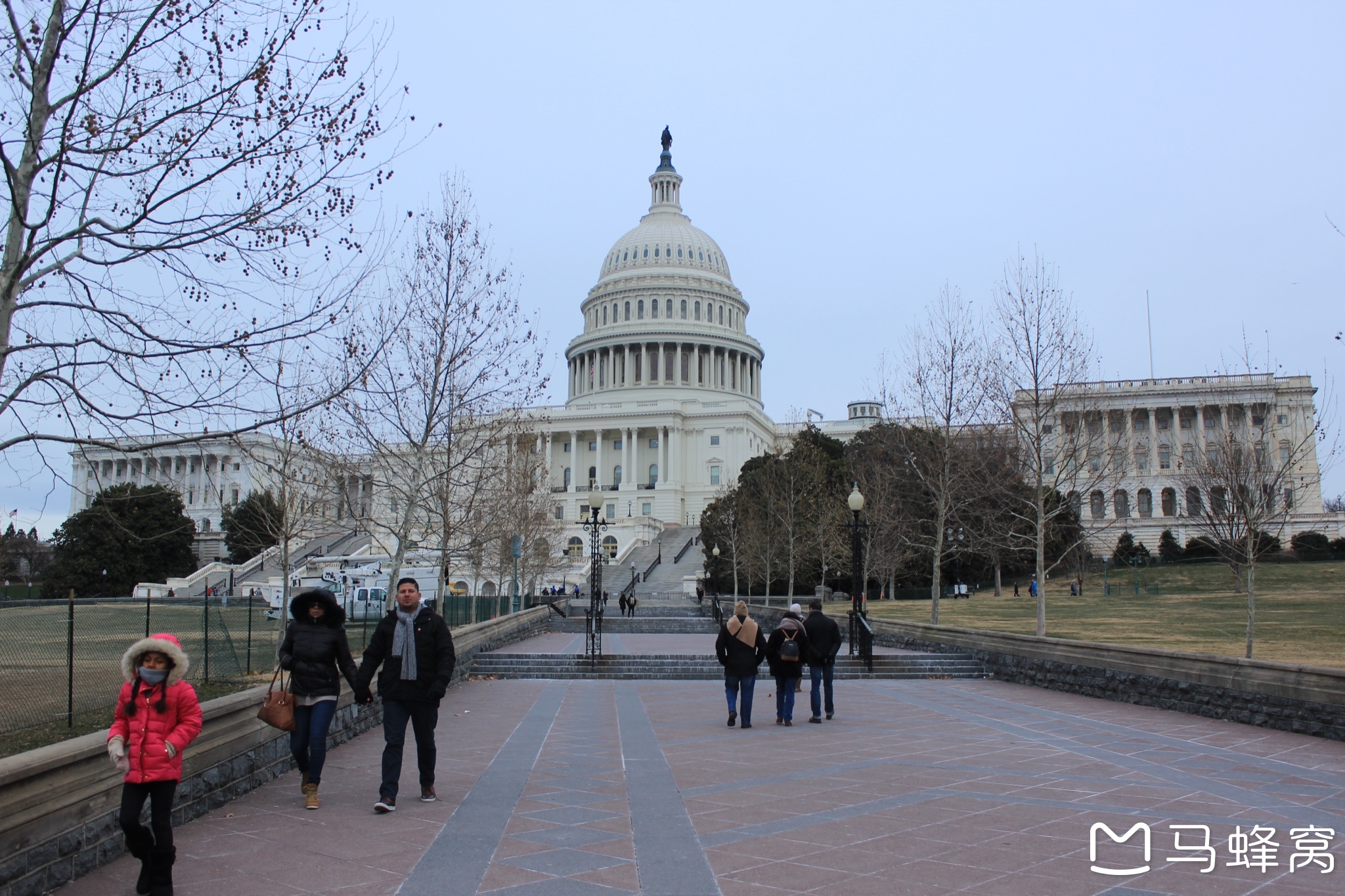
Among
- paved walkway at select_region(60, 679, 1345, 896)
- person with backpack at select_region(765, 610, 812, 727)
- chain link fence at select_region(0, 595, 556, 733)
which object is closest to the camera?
paved walkway at select_region(60, 679, 1345, 896)

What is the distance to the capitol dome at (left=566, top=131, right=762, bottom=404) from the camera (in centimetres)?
11394

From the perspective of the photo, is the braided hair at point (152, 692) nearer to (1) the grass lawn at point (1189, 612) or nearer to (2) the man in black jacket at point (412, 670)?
(2) the man in black jacket at point (412, 670)

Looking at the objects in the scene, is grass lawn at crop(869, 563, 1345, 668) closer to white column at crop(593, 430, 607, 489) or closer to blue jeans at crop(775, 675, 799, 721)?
blue jeans at crop(775, 675, 799, 721)

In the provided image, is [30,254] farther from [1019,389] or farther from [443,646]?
[1019,389]

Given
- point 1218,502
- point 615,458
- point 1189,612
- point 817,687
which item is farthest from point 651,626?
point 615,458

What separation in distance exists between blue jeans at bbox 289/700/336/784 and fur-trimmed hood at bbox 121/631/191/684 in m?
2.21

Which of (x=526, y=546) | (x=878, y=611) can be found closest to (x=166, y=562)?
(x=526, y=546)

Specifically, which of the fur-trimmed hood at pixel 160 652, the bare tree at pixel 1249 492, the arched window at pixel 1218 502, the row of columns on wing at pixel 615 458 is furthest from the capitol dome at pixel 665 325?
the fur-trimmed hood at pixel 160 652

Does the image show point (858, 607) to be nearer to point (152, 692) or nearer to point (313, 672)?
point (313, 672)

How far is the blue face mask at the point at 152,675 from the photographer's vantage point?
6375mm

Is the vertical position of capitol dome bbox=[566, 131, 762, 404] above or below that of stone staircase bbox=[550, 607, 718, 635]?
above

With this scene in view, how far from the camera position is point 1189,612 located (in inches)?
1359

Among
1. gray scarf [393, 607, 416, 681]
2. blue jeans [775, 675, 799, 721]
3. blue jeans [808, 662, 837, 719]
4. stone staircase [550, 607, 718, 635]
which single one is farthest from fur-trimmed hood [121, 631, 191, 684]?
stone staircase [550, 607, 718, 635]

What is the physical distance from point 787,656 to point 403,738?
22.1 ft
